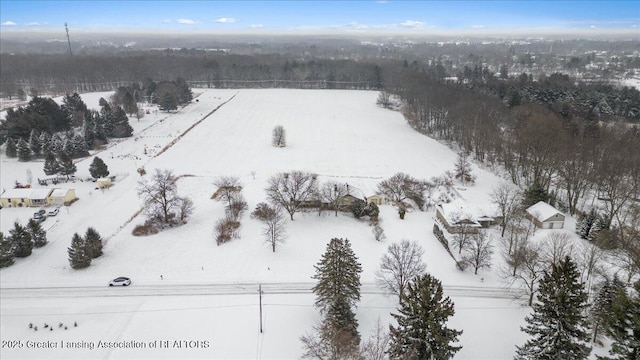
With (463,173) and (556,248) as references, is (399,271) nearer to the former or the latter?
(556,248)

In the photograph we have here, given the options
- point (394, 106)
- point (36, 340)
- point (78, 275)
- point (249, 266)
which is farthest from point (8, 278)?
point (394, 106)

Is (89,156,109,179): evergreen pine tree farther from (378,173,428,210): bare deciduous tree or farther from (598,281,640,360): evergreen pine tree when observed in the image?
(598,281,640,360): evergreen pine tree

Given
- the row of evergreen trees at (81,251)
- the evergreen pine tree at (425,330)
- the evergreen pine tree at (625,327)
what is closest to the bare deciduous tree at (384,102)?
the row of evergreen trees at (81,251)

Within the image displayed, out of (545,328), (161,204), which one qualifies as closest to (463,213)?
(545,328)

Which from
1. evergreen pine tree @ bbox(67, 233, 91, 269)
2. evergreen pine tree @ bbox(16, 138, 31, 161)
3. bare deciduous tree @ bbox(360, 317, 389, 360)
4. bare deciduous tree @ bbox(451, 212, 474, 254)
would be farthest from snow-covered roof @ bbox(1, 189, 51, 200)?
bare deciduous tree @ bbox(451, 212, 474, 254)

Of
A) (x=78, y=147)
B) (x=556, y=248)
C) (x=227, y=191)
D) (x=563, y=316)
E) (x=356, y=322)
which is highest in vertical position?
(x=78, y=147)
